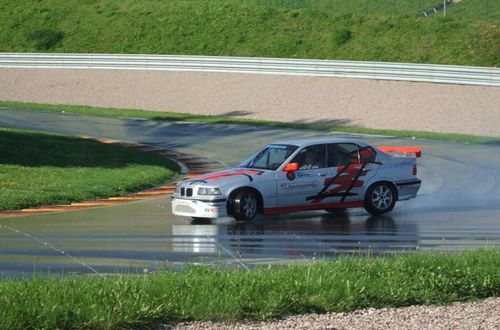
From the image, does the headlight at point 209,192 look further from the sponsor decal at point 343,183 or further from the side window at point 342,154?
the side window at point 342,154

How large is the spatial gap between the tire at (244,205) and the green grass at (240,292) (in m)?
6.33

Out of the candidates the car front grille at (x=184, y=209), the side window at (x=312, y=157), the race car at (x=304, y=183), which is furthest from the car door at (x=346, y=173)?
the car front grille at (x=184, y=209)

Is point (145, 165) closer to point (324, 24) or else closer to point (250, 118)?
point (250, 118)

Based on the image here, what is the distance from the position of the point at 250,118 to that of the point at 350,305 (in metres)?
33.4

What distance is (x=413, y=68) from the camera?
146 feet

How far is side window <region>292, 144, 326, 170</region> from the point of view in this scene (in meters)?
19.5

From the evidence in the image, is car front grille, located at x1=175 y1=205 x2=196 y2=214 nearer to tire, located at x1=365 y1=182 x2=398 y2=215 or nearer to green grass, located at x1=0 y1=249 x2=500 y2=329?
tire, located at x1=365 y1=182 x2=398 y2=215

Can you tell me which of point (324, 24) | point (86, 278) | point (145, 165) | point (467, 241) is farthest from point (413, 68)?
point (86, 278)

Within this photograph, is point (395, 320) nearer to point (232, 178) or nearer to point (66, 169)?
point (232, 178)

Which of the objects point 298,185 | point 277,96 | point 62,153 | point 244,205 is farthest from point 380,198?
point 277,96

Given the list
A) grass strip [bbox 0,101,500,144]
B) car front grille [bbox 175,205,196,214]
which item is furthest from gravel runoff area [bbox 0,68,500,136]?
car front grille [bbox 175,205,196,214]

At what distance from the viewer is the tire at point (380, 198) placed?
65.6ft

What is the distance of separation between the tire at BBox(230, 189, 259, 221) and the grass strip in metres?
17.5

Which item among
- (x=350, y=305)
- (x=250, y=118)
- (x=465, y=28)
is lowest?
(x=350, y=305)
